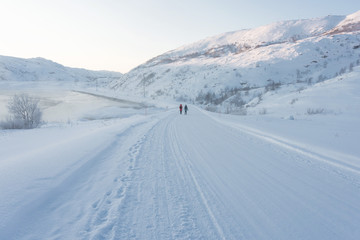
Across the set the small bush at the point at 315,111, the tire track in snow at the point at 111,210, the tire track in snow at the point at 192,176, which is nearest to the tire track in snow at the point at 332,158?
the tire track in snow at the point at 192,176

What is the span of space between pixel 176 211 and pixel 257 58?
60031mm

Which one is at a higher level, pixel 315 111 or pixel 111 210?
pixel 315 111

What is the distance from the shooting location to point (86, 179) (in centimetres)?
384

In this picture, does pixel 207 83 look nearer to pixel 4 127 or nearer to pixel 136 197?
pixel 4 127

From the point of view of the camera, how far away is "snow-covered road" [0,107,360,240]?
94.7 inches

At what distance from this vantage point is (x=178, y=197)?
3207 millimetres

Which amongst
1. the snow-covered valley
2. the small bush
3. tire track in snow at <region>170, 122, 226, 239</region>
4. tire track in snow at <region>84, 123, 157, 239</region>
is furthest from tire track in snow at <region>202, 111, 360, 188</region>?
the small bush

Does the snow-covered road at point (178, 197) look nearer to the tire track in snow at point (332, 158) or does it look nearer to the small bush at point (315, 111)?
the tire track in snow at point (332, 158)

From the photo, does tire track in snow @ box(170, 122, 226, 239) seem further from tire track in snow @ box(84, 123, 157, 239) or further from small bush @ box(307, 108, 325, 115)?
small bush @ box(307, 108, 325, 115)

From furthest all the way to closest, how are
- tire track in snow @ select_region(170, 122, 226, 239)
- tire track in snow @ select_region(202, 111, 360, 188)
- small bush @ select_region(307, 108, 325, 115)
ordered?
small bush @ select_region(307, 108, 325, 115), tire track in snow @ select_region(202, 111, 360, 188), tire track in snow @ select_region(170, 122, 226, 239)

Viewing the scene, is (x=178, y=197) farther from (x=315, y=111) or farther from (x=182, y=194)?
(x=315, y=111)

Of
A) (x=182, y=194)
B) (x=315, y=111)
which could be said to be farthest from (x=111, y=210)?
(x=315, y=111)

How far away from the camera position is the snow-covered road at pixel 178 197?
2404 mm

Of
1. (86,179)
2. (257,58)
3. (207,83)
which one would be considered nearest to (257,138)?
(86,179)
